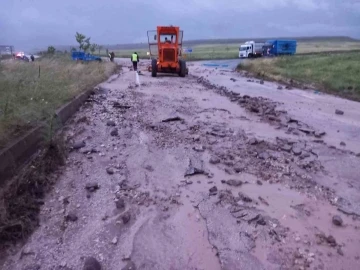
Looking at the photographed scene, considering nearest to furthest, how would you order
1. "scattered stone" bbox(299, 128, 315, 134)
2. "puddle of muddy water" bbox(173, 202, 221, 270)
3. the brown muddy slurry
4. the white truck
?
"puddle of muddy water" bbox(173, 202, 221, 270)
the brown muddy slurry
"scattered stone" bbox(299, 128, 315, 134)
the white truck

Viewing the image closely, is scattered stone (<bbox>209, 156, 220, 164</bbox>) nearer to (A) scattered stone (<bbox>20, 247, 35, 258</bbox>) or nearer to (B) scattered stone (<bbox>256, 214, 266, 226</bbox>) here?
(B) scattered stone (<bbox>256, 214, 266, 226</bbox>)

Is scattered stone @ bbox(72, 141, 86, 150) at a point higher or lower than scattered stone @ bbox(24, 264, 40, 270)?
lower

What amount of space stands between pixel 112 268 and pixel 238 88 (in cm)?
1661

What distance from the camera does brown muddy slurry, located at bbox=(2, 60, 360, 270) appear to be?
14.0 ft

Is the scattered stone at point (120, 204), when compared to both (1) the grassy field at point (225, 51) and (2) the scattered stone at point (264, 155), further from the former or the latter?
(1) the grassy field at point (225, 51)

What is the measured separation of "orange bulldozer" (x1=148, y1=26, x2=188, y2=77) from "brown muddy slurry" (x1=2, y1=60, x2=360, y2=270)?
13092mm

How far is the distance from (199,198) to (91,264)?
2023 mm

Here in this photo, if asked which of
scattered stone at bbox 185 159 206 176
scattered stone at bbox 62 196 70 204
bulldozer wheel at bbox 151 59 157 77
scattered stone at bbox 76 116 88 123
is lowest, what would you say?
bulldozer wheel at bbox 151 59 157 77

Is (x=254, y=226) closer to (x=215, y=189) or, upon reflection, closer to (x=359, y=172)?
(x=215, y=189)

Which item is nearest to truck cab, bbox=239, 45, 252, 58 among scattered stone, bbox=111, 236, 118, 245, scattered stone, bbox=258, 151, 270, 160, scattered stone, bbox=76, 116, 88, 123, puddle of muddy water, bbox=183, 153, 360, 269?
scattered stone, bbox=76, 116, 88, 123

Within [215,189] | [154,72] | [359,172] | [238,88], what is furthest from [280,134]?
[154,72]

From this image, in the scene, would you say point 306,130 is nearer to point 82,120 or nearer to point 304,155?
point 304,155

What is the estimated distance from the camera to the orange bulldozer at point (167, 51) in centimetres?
2306

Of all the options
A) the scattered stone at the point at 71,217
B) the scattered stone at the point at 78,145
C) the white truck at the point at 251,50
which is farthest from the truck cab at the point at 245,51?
the scattered stone at the point at 71,217
